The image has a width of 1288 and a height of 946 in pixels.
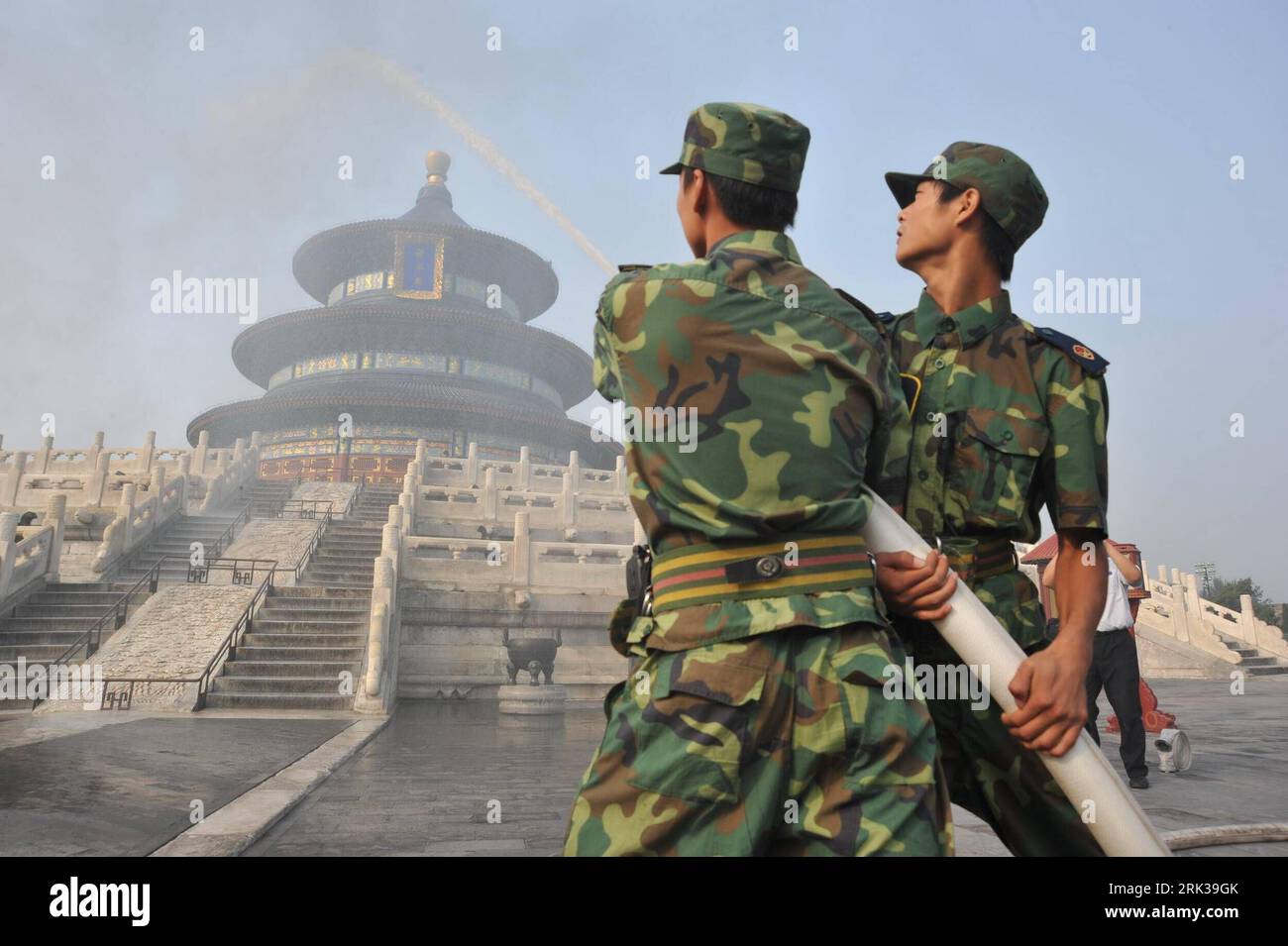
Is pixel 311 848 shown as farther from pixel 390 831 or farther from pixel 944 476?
pixel 944 476

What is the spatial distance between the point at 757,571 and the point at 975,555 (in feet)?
3.06

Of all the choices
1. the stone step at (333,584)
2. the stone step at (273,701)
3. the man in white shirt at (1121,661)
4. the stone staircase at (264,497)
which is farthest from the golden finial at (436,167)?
the man in white shirt at (1121,661)

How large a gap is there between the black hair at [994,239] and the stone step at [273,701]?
9754 millimetres

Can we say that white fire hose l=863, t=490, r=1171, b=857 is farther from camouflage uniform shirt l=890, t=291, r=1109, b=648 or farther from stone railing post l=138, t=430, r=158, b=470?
stone railing post l=138, t=430, r=158, b=470

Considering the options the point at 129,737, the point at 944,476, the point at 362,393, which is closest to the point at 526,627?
the point at 129,737

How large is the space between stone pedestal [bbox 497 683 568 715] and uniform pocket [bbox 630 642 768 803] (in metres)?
10.2

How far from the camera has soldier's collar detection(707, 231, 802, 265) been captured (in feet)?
5.87

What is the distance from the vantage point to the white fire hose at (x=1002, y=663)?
186 centimetres

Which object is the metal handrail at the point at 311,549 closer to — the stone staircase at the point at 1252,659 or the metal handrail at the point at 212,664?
the metal handrail at the point at 212,664

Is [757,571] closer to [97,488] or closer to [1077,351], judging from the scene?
[1077,351]

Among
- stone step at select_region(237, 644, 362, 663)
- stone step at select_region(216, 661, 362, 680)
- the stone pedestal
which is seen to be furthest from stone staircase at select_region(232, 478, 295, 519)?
the stone pedestal

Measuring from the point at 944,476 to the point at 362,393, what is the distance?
104 ft

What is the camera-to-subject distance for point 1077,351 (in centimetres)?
228
